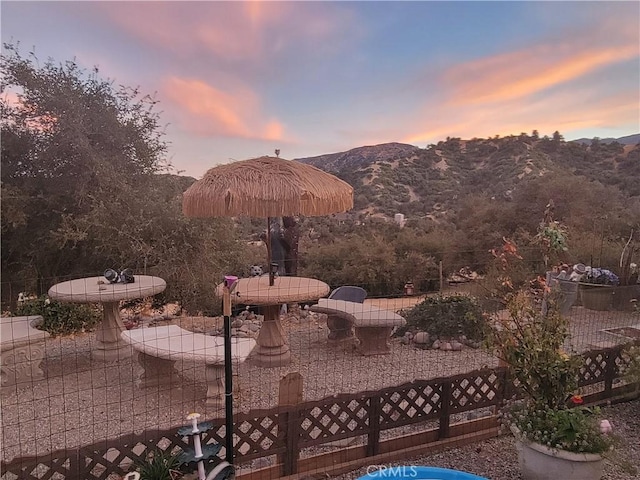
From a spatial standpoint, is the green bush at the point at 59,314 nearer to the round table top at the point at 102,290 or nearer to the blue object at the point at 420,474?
the round table top at the point at 102,290

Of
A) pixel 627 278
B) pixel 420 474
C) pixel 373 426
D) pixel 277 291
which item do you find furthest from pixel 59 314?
pixel 627 278

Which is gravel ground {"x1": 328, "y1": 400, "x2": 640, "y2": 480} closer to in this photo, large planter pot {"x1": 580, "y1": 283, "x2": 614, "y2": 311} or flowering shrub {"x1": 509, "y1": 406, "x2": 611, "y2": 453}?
flowering shrub {"x1": 509, "y1": 406, "x2": 611, "y2": 453}

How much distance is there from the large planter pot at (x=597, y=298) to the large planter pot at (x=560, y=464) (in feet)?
11.8

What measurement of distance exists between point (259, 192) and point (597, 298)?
14.4 feet

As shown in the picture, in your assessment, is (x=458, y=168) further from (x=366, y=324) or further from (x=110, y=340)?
(x=110, y=340)

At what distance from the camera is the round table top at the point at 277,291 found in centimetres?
420

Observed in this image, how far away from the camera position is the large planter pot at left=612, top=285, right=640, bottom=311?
5031 millimetres

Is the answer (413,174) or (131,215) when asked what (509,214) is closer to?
(413,174)

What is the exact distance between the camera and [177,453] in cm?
220

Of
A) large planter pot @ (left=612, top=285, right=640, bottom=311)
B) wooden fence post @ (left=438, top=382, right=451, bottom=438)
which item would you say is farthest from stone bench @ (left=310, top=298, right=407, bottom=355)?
large planter pot @ (left=612, top=285, right=640, bottom=311)

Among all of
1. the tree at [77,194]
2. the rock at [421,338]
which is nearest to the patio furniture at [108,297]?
the tree at [77,194]

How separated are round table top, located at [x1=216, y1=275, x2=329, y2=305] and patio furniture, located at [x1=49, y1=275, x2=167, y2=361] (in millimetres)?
754

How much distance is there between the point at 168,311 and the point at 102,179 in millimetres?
2305

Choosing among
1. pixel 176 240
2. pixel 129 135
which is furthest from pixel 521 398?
pixel 129 135
